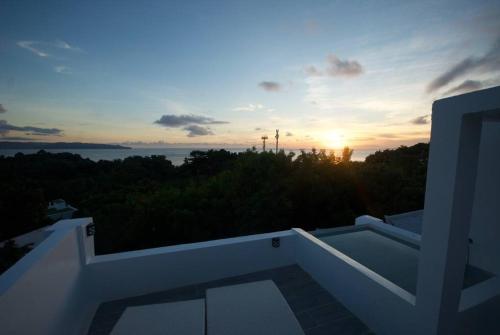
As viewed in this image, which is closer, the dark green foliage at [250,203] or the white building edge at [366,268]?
the white building edge at [366,268]

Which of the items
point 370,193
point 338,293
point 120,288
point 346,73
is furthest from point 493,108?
point 370,193

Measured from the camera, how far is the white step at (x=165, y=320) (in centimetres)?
199

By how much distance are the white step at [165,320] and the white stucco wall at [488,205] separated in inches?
150

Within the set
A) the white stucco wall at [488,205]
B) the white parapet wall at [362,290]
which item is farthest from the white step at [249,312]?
the white stucco wall at [488,205]

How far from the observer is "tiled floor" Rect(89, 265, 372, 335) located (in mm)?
2807

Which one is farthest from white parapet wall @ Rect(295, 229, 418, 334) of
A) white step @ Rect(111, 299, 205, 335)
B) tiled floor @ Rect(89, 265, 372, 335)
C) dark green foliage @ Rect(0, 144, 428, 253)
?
dark green foliage @ Rect(0, 144, 428, 253)

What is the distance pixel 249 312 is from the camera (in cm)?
224

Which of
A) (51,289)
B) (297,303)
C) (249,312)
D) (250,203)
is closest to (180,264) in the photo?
(51,289)

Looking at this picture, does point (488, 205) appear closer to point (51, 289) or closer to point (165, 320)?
point (165, 320)

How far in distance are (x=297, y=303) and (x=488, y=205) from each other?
2.90 meters

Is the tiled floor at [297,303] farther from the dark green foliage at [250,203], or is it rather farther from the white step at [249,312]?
the dark green foliage at [250,203]

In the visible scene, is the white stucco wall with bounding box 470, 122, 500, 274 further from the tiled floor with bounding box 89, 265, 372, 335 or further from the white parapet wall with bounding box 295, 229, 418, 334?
the tiled floor with bounding box 89, 265, 372, 335

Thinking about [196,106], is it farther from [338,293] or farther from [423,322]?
[423,322]

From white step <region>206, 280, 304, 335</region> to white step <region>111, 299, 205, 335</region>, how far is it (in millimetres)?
114
